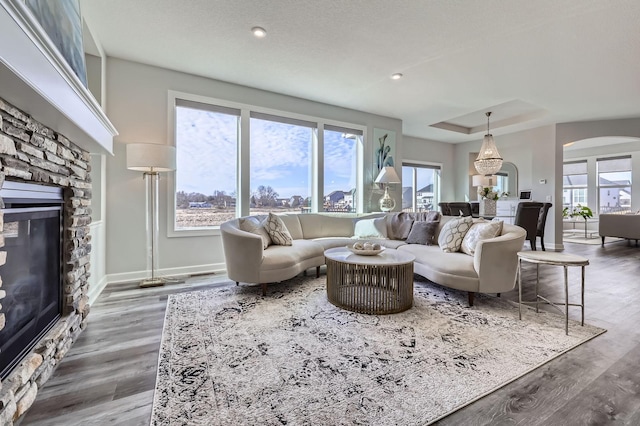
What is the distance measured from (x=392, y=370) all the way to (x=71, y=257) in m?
2.25

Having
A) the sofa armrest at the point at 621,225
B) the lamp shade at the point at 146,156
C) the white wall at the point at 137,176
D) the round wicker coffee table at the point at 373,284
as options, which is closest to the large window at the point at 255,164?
the white wall at the point at 137,176

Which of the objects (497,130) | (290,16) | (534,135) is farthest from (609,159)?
(290,16)

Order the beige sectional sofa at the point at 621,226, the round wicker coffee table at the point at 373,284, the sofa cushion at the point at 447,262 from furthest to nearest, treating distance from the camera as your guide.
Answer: the beige sectional sofa at the point at 621,226 < the sofa cushion at the point at 447,262 < the round wicker coffee table at the point at 373,284

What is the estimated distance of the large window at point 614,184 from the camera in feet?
27.2

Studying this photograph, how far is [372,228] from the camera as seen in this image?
4.32 m

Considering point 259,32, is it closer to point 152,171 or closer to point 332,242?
point 152,171

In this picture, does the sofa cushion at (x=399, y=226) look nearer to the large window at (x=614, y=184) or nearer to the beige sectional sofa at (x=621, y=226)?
the beige sectional sofa at (x=621, y=226)

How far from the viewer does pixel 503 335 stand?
6.89ft

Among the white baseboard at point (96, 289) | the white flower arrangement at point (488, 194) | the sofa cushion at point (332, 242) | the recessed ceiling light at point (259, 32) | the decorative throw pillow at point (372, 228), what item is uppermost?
the recessed ceiling light at point (259, 32)

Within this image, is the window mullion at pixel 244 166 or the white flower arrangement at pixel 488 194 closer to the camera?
the window mullion at pixel 244 166

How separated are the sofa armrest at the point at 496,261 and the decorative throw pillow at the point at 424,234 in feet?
3.54

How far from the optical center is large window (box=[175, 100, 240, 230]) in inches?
154

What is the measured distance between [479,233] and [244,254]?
7.85ft

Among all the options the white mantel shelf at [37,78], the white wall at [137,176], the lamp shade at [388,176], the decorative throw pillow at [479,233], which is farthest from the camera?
the lamp shade at [388,176]
